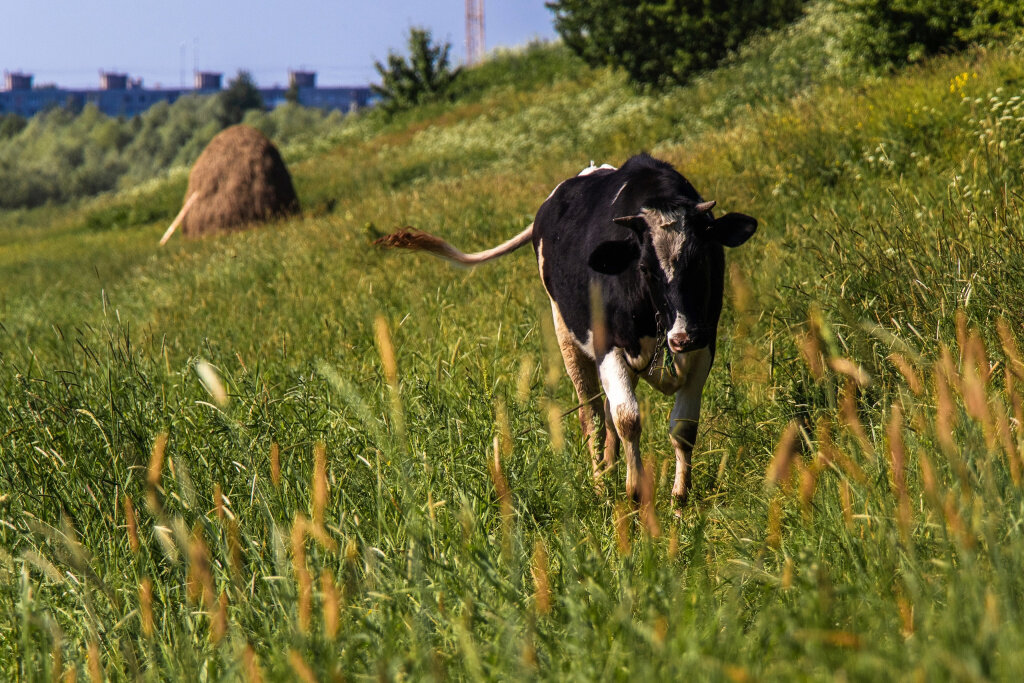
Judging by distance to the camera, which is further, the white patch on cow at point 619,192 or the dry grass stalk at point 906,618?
the white patch on cow at point 619,192

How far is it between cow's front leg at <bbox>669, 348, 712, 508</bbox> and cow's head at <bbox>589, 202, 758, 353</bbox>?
7.0 inches

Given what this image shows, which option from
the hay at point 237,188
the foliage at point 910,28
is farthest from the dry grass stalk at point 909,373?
the hay at point 237,188

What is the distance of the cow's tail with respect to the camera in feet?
15.5

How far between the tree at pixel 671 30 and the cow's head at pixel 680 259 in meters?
21.7

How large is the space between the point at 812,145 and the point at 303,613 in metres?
8.36

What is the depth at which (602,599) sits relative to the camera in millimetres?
2053

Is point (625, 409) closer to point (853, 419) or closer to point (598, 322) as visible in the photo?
point (598, 322)

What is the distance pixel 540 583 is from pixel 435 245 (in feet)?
10.0

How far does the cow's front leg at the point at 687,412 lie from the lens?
11.9 ft

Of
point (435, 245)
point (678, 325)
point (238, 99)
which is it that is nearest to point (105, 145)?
point (238, 99)

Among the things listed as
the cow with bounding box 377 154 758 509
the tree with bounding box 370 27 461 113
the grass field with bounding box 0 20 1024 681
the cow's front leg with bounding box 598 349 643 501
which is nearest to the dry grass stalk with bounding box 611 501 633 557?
the grass field with bounding box 0 20 1024 681

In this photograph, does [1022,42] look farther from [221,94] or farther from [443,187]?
[221,94]

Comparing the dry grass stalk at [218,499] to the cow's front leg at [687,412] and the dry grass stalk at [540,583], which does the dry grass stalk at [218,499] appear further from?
the cow's front leg at [687,412]

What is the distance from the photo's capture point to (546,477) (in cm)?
346
